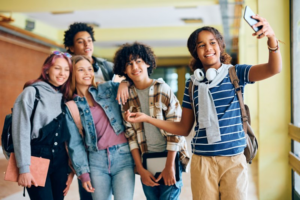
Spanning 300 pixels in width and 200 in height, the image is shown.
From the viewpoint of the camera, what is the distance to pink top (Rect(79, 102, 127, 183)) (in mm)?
2059

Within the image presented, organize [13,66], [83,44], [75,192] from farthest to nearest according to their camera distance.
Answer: [13,66], [75,192], [83,44]

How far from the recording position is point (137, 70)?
2037 mm

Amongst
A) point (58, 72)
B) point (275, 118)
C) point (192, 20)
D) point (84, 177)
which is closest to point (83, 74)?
point (58, 72)

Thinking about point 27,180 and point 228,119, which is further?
point 27,180

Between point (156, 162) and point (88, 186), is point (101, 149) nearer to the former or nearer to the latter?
point (88, 186)

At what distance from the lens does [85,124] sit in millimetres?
2100

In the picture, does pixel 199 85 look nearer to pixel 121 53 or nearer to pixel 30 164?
pixel 121 53

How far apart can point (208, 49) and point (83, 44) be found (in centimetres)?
130

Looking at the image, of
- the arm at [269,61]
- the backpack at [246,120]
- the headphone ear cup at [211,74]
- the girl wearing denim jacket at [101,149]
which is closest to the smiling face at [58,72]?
the girl wearing denim jacket at [101,149]

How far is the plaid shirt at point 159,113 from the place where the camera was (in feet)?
6.39

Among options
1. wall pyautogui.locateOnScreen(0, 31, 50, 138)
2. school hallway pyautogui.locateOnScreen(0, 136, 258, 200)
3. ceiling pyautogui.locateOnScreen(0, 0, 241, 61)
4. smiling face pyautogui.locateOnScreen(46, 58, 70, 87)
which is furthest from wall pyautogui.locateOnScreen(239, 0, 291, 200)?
wall pyautogui.locateOnScreen(0, 31, 50, 138)

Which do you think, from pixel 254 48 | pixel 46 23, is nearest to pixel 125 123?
pixel 254 48

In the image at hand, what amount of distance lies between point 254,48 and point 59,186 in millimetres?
5158

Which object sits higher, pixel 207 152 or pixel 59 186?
pixel 207 152
